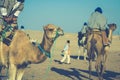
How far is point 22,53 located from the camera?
29.6 feet

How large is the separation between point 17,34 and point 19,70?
115cm

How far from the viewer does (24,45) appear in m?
9.16

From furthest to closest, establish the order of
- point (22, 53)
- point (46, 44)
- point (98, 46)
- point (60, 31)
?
point (98, 46) < point (22, 53) < point (46, 44) < point (60, 31)

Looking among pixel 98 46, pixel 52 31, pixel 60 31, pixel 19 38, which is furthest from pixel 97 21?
pixel 60 31

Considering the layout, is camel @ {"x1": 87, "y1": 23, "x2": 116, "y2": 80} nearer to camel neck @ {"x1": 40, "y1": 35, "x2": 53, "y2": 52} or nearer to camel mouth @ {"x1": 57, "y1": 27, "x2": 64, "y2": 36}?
camel neck @ {"x1": 40, "y1": 35, "x2": 53, "y2": 52}

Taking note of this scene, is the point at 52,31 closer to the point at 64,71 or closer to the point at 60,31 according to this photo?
the point at 60,31

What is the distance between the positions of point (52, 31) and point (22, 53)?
136 cm

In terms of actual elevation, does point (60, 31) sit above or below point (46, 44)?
above

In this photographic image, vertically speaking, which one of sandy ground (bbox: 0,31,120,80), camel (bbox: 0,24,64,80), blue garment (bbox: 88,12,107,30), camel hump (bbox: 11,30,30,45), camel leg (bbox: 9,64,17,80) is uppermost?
blue garment (bbox: 88,12,107,30)

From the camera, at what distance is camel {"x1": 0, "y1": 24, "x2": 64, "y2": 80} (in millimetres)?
8680

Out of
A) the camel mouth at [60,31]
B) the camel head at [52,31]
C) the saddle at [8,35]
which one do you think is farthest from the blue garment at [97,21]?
the camel mouth at [60,31]

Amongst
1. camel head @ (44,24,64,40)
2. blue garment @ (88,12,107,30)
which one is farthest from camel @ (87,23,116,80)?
camel head @ (44,24,64,40)

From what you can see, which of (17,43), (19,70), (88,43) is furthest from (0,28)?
(88,43)

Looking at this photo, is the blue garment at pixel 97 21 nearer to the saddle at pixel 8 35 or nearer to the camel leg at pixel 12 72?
the saddle at pixel 8 35
